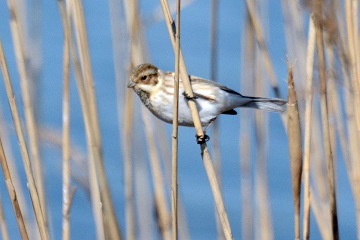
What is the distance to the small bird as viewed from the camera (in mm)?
2111

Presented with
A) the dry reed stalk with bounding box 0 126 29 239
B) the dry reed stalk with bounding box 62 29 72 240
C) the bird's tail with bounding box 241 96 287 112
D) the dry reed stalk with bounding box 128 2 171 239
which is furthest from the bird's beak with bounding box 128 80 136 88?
the dry reed stalk with bounding box 0 126 29 239

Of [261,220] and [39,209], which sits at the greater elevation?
[261,220]

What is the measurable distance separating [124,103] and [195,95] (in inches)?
9.5

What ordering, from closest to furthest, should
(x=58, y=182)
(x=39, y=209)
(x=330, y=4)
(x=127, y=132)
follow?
1. (x=330, y=4)
2. (x=39, y=209)
3. (x=127, y=132)
4. (x=58, y=182)

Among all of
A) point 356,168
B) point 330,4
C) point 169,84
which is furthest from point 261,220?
point 330,4

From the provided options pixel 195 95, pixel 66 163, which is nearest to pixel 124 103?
pixel 195 95

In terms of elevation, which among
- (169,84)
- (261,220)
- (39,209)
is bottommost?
(39,209)

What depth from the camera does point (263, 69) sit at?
241 cm

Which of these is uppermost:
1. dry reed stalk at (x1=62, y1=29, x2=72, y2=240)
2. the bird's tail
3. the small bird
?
the small bird

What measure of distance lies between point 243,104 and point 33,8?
784mm

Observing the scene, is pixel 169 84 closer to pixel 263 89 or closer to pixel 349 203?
pixel 263 89

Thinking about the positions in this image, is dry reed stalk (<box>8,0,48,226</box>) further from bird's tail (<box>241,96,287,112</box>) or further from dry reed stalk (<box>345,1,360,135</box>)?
dry reed stalk (<box>345,1,360,135</box>)

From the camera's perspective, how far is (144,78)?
2156 millimetres

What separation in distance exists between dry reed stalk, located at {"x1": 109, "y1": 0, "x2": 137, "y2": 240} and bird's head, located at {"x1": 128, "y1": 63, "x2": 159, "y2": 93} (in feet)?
0.12
